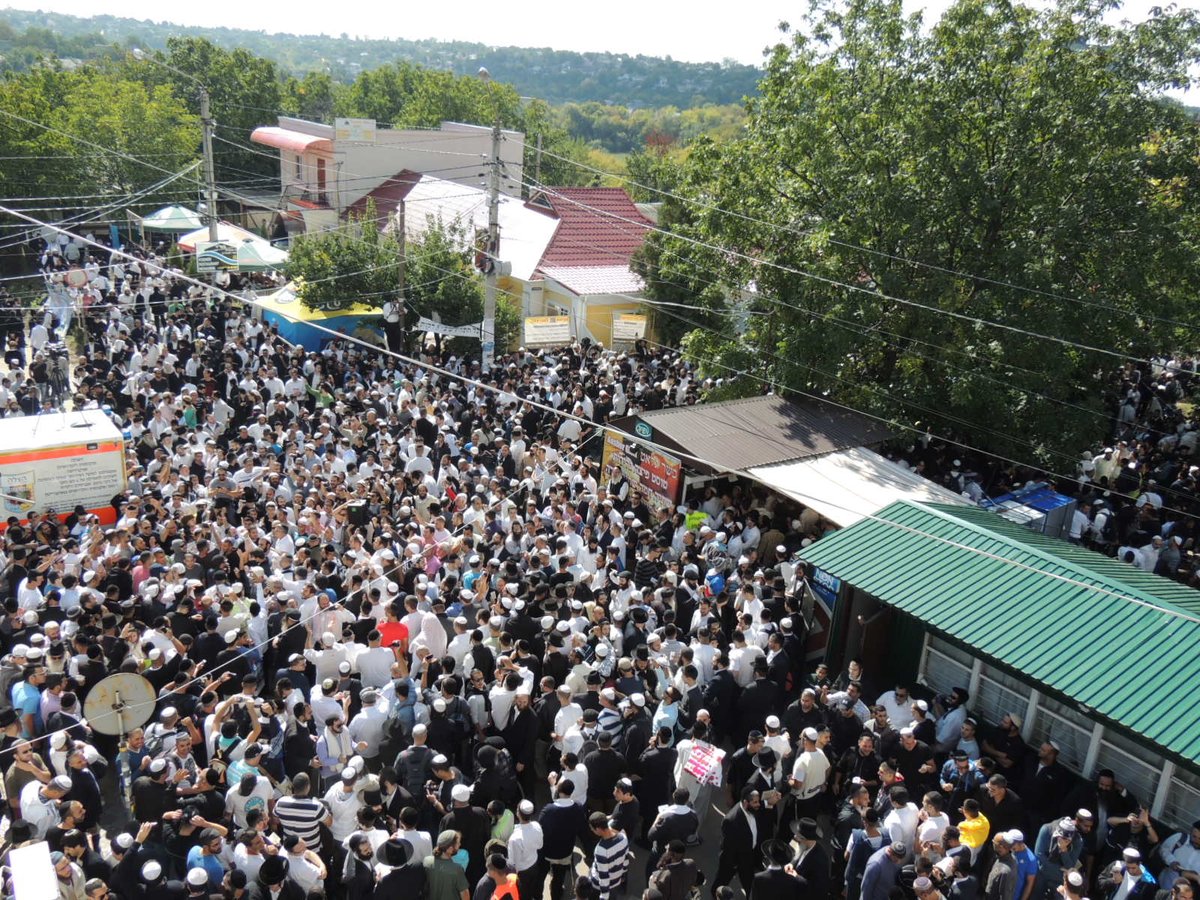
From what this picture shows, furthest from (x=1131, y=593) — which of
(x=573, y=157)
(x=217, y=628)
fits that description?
(x=573, y=157)

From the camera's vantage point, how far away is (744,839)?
6508 millimetres

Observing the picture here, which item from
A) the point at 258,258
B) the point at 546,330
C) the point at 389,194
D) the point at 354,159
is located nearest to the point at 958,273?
the point at 546,330

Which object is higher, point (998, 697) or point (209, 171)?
point (209, 171)

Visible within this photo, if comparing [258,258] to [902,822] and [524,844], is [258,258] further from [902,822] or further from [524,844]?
[902,822]

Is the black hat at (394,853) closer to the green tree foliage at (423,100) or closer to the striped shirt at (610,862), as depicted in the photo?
the striped shirt at (610,862)

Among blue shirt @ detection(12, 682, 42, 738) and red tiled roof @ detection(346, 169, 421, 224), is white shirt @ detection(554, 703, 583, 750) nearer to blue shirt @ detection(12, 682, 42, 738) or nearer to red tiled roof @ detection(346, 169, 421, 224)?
blue shirt @ detection(12, 682, 42, 738)

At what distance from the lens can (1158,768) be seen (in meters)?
7.06

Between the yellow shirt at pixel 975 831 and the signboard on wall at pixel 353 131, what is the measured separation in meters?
30.6

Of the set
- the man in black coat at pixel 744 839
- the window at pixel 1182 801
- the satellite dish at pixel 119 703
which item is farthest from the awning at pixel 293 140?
the window at pixel 1182 801

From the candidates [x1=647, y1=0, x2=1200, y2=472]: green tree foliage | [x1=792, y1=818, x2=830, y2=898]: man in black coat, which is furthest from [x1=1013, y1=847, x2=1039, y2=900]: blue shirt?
[x1=647, y1=0, x2=1200, y2=472]: green tree foliage

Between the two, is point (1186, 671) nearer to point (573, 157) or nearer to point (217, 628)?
point (217, 628)

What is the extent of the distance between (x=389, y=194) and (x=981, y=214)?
23302 mm

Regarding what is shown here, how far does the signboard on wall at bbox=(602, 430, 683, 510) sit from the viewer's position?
12414 millimetres

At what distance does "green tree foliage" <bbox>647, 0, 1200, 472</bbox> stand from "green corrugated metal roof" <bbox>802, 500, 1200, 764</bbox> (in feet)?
15.5
